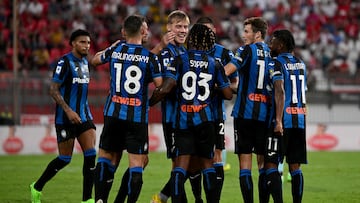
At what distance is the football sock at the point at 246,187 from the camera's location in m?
10.5

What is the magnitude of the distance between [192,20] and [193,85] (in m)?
20.2

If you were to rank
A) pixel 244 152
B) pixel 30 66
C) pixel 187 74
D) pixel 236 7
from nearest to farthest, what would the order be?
1. pixel 187 74
2. pixel 244 152
3. pixel 30 66
4. pixel 236 7

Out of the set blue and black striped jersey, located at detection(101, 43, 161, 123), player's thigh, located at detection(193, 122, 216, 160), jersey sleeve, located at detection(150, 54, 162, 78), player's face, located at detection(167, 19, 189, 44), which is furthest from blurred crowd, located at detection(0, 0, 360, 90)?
player's thigh, located at detection(193, 122, 216, 160)

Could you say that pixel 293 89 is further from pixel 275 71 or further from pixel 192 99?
pixel 192 99

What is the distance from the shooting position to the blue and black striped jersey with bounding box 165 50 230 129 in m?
9.74

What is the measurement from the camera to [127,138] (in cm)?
1017


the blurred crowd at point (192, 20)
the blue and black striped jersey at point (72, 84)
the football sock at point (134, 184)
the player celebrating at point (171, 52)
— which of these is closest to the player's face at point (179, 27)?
the player celebrating at point (171, 52)

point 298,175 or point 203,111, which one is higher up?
point 203,111

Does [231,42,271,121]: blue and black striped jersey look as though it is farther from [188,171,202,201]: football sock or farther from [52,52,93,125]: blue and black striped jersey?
[52,52,93,125]: blue and black striped jersey

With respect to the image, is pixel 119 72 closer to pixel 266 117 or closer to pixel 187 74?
pixel 187 74

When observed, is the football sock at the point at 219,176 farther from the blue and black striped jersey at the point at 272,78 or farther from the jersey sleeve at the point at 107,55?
the jersey sleeve at the point at 107,55

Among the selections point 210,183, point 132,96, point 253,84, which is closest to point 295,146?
point 253,84

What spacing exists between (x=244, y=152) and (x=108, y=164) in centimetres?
179

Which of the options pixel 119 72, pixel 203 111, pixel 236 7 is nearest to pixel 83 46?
pixel 119 72
